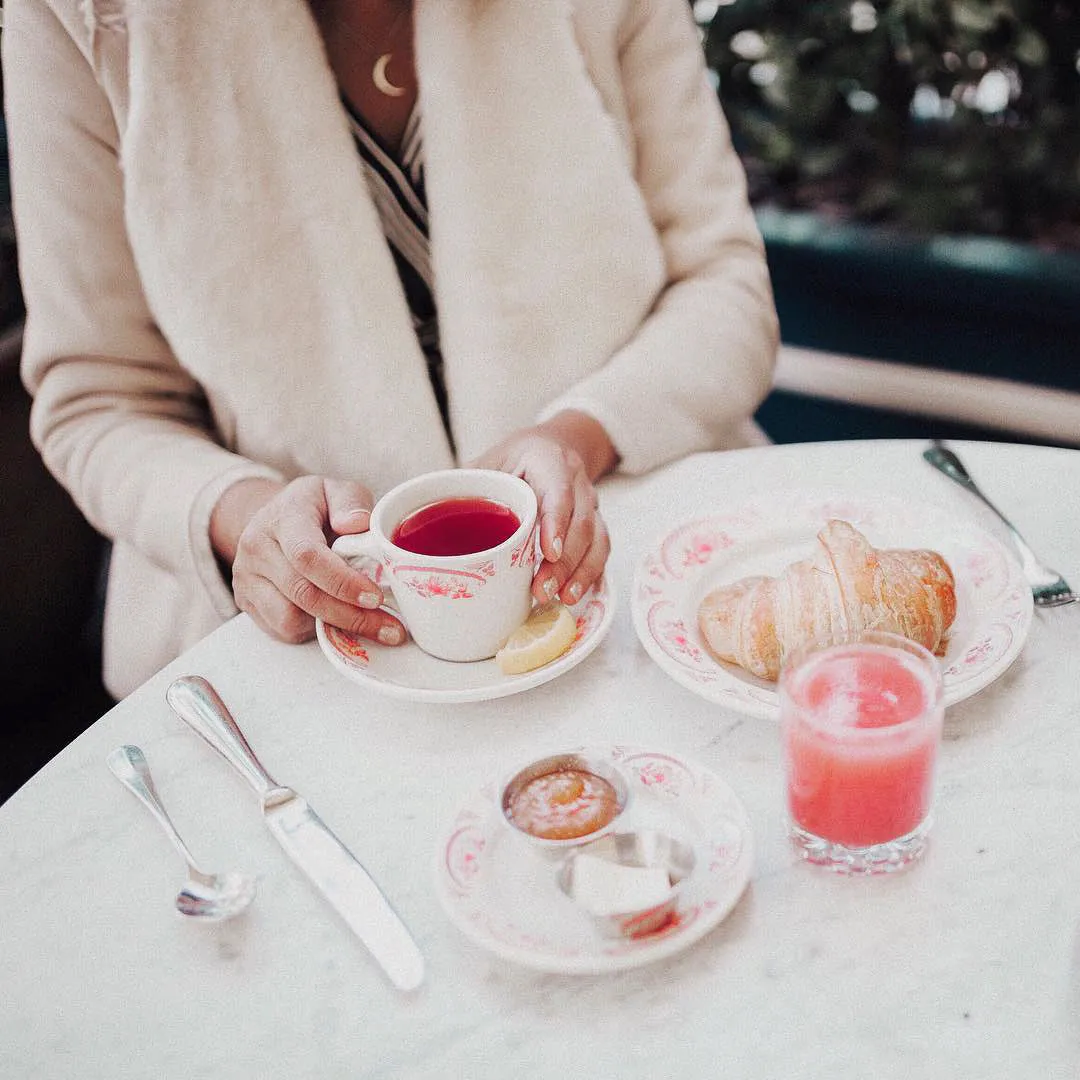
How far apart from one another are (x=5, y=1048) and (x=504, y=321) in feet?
3.26

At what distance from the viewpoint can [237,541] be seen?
1.14m

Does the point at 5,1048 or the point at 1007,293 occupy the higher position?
the point at 5,1048

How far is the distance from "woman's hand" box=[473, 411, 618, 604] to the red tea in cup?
39 mm

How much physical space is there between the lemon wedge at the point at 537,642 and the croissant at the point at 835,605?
13 centimetres

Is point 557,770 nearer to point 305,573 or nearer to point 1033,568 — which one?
point 305,573

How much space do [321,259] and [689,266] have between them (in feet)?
1.67

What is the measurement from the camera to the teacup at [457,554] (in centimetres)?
88

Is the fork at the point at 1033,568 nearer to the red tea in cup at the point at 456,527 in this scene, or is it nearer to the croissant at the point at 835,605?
the croissant at the point at 835,605

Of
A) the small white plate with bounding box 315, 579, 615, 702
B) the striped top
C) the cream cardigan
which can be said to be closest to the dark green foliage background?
the cream cardigan

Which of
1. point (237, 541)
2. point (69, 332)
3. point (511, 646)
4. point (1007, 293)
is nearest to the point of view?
point (511, 646)

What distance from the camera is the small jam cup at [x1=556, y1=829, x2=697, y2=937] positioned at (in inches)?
25.4

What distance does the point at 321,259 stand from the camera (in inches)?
51.8

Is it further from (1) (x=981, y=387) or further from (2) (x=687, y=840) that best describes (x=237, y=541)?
(1) (x=981, y=387)

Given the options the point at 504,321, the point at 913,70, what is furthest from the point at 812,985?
the point at 913,70
